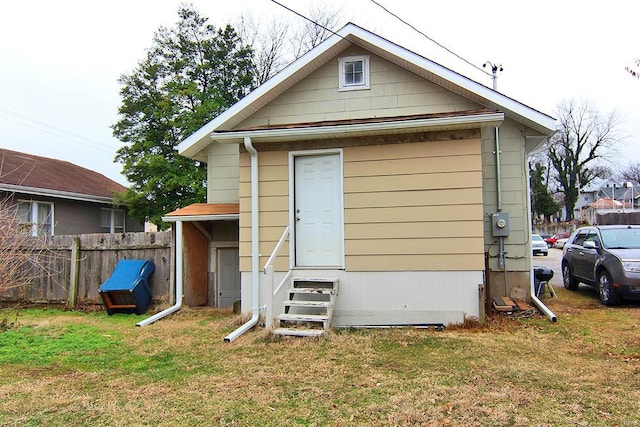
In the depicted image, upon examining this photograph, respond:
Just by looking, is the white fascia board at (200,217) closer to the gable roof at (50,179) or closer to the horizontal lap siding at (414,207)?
the horizontal lap siding at (414,207)

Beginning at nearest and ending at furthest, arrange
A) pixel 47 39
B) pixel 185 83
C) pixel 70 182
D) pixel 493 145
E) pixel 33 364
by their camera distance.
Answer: pixel 33 364, pixel 493 145, pixel 47 39, pixel 70 182, pixel 185 83

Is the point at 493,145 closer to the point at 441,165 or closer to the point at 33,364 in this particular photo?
the point at 441,165

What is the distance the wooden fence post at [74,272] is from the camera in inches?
354

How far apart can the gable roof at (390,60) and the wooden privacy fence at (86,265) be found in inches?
109

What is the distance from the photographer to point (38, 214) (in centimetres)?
1277

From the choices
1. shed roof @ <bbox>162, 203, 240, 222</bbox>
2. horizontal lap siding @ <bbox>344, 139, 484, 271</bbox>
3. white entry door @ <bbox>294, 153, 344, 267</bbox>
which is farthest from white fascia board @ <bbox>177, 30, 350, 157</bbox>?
horizontal lap siding @ <bbox>344, 139, 484, 271</bbox>

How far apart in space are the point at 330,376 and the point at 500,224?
15.6ft

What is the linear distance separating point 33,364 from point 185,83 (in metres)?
17.9

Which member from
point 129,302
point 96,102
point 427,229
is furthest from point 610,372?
point 96,102

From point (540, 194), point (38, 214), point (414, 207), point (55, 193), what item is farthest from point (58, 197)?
point (540, 194)

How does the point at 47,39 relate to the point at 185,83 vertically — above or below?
below

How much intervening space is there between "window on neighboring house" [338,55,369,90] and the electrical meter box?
10.8 ft

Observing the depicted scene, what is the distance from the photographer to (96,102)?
89.0 ft

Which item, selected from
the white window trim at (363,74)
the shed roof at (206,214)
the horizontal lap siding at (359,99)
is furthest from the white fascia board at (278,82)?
the shed roof at (206,214)
